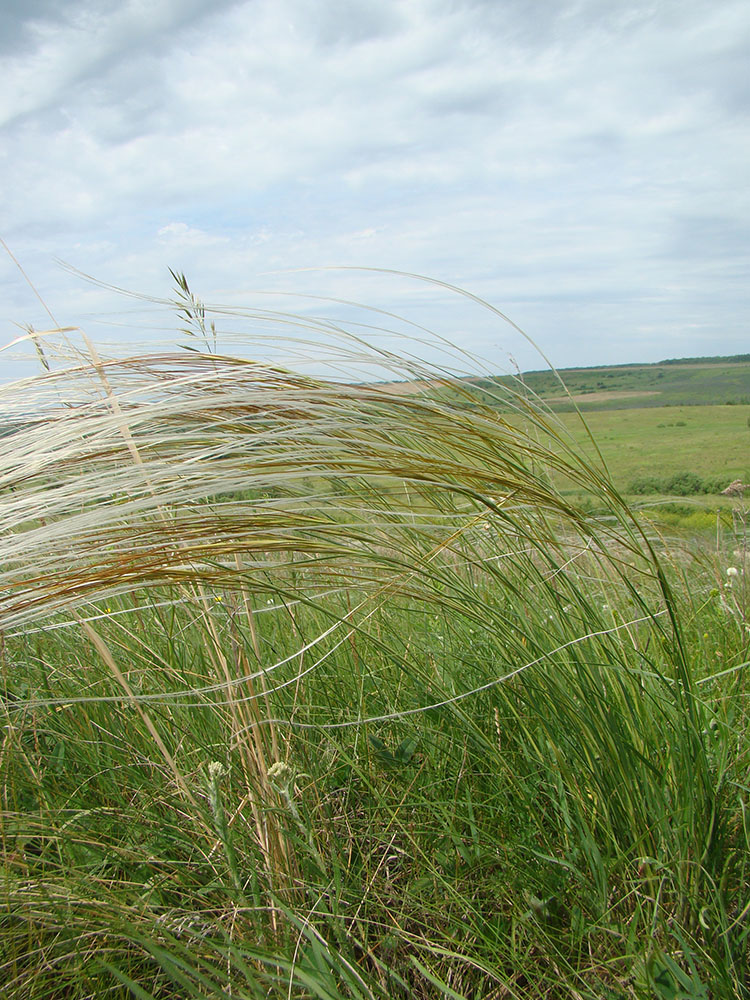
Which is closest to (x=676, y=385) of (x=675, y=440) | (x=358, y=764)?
(x=675, y=440)

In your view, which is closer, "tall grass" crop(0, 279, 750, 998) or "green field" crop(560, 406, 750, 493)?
"tall grass" crop(0, 279, 750, 998)

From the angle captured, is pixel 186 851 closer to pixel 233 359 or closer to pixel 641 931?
pixel 641 931

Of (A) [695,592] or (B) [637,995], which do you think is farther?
(A) [695,592]

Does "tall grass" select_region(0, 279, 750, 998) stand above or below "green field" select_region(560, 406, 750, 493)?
above

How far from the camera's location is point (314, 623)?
81.3 inches

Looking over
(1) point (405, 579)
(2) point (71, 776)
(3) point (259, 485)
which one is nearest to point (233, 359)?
(3) point (259, 485)

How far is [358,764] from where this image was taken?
4.51 ft

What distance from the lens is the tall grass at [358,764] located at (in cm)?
91

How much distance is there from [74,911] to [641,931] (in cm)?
91

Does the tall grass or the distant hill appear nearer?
the tall grass

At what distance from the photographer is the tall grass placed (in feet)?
2.99

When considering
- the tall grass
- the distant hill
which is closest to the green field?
the distant hill

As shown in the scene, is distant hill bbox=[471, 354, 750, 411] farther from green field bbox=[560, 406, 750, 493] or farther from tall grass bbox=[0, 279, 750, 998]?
tall grass bbox=[0, 279, 750, 998]

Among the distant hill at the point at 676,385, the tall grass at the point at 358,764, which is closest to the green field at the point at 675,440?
the distant hill at the point at 676,385
